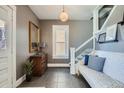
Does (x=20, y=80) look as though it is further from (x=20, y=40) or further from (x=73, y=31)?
(x=73, y=31)

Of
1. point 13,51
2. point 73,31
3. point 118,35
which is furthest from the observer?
point 73,31

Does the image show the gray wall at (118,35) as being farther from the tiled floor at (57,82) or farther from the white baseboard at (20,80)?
the white baseboard at (20,80)

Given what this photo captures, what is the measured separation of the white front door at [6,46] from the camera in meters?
3.25

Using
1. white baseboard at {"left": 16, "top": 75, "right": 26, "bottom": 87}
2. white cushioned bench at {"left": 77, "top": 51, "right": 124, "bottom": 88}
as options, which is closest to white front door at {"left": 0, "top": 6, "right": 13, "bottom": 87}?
white baseboard at {"left": 16, "top": 75, "right": 26, "bottom": 87}

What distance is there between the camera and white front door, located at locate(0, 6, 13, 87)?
325 cm

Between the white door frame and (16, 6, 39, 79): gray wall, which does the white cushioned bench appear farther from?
(16, 6, 39, 79): gray wall

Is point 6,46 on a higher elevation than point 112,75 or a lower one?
higher

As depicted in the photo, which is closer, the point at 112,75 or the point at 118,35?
the point at 112,75

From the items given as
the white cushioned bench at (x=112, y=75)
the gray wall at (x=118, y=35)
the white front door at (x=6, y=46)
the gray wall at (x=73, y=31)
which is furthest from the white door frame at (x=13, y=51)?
the gray wall at (x=73, y=31)

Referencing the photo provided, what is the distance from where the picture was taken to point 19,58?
448 centimetres

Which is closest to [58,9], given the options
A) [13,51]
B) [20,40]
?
[20,40]

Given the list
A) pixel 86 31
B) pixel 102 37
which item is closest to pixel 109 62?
pixel 102 37

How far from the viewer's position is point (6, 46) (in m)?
3.51
